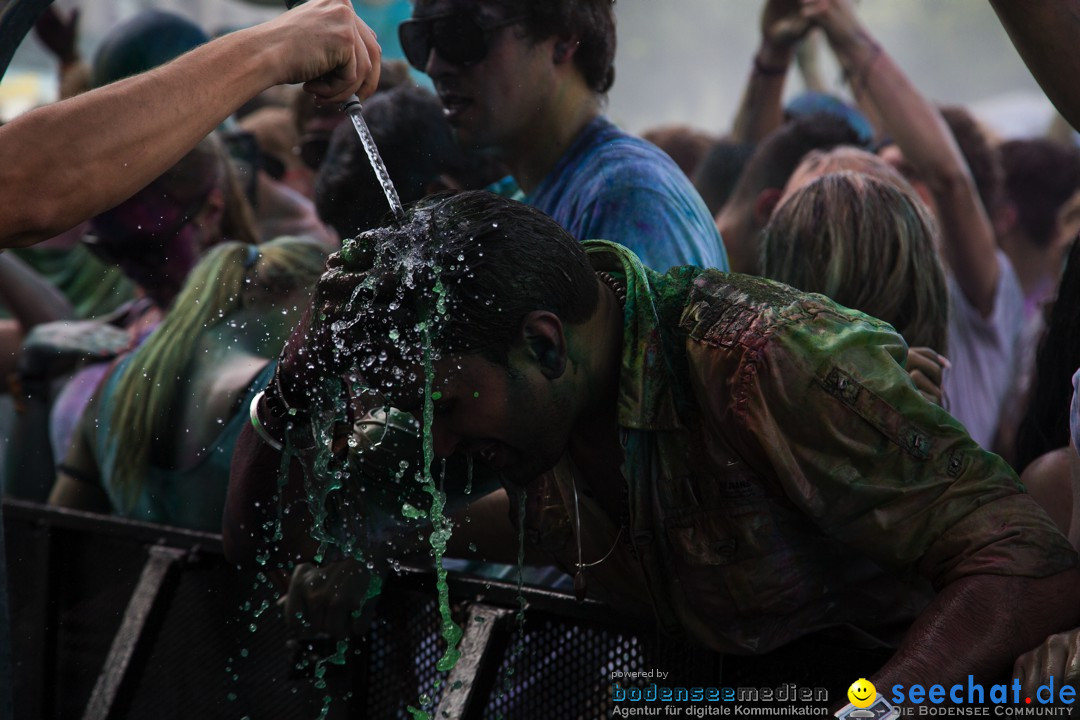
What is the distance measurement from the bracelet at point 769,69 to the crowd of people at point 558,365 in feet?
4.38

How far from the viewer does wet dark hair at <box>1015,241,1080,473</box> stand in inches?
108

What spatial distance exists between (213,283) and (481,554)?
1.24 meters

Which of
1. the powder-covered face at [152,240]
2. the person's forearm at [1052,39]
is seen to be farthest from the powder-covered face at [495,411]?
the powder-covered face at [152,240]

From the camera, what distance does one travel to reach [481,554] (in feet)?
9.41

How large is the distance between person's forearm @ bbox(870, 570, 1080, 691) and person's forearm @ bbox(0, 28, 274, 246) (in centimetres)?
149

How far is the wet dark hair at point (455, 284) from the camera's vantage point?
209 centimetres

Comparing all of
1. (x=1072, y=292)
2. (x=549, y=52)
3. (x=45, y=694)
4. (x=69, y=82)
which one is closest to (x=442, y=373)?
(x=549, y=52)

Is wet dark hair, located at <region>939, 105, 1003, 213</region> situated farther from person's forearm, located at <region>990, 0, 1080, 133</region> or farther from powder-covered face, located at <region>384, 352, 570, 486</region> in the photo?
powder-covered face, located at <region>384, 352, 570, 486</region>

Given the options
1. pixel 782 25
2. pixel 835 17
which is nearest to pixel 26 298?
pixel 782 25

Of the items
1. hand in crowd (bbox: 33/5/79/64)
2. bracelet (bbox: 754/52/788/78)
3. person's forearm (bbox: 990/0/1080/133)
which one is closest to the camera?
person's forearm (bbox: 990/0/1080/133)

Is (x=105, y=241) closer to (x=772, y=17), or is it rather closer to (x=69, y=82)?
(x=69, y=82)

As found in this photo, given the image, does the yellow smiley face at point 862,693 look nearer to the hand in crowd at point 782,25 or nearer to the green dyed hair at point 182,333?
the green dyed hair at point 182,333

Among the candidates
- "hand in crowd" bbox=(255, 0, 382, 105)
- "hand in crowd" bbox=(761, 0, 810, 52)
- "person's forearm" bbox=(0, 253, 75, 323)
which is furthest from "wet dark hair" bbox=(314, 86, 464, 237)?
"person's forearm" bbox=(0, 253, 75, 323)

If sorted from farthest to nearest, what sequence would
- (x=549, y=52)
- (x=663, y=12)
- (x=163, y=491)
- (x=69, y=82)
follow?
1. (x=663, y=12)
2. (x=69, y=82)
3. (x=163, y=491)
4. (x=549, y=52)
